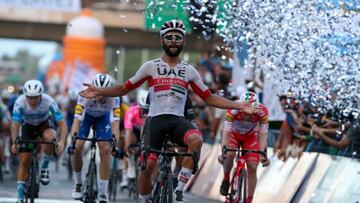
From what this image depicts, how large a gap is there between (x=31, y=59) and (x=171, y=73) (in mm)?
153699

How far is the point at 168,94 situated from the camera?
12531mm

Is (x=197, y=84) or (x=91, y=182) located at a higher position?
(x=197, y=84)

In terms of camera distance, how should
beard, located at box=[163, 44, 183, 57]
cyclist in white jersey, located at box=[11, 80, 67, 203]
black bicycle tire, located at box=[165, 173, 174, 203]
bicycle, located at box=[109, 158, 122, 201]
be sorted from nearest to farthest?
1. black bicycle tire, located at box=[165, 173, 174, 203]
2. beard, located at box=[163, 44, 183, 57]
3. cyclist in white jersey, located at box=[11, 80, 67, 203]
4. bicycle, located at box=[109, 158, 122, 201]

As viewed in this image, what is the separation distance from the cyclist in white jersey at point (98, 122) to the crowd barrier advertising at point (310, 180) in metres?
2.78

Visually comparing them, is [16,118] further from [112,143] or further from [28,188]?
[112,143]

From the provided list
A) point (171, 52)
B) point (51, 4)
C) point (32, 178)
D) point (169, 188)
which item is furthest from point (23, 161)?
point (51, 4)

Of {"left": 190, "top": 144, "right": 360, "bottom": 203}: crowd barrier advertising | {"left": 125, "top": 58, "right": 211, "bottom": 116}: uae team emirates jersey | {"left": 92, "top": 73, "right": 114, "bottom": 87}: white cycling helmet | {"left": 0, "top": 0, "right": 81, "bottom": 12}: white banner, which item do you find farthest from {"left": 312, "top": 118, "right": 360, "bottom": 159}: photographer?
{"left": 0, "top": 0, "right": 81, "bottom": 12}: white banner

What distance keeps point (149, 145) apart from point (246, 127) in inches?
151

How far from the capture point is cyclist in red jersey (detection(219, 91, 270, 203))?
15.7 meters

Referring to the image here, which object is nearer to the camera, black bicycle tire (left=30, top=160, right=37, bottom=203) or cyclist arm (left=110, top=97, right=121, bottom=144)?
black bicycle tire (left=30, top=160, right=37, bottom=203)

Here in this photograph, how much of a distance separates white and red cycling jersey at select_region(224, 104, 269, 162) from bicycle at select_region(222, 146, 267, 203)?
0.12m

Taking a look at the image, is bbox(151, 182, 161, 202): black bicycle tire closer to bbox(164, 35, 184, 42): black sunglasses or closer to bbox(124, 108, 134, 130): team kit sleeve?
bbox(164, 35, 184, 42): black sunglasses

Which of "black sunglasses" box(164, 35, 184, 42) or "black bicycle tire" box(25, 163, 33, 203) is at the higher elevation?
"black sunglasses" box(164, 35, 184, 42)

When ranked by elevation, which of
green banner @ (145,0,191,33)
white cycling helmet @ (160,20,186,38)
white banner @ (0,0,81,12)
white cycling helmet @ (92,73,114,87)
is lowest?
white cycling helmet @ (92,73,114,87)
